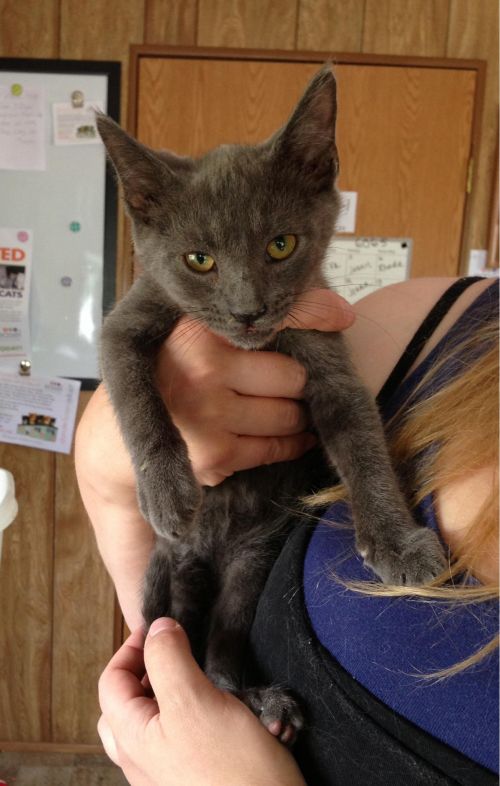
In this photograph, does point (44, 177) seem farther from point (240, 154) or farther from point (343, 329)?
point (343, 329)

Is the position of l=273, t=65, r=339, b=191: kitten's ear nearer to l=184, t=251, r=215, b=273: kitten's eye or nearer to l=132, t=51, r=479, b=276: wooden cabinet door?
l=184, t=251, r=215, b=273: kitten's eye

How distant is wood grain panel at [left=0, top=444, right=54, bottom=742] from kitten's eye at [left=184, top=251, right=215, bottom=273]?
160 cm

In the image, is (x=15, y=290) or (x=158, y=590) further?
(x=15, y=290)

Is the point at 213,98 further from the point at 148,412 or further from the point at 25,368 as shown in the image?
the point at 148,412

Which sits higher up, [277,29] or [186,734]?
[277,29]

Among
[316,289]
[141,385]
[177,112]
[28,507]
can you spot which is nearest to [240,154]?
[316,289]

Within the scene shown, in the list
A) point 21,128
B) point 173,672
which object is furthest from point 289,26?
point 173,672

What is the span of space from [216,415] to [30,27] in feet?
6.34

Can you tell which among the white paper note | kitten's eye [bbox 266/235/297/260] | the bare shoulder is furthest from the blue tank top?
the white paper note

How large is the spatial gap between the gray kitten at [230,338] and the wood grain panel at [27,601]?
1514mm

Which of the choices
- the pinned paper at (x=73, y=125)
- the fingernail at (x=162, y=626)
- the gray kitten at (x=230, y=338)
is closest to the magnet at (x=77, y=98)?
the pinned paper at (x=73, y=125)

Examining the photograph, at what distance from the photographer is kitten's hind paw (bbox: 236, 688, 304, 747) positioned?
63 centimetres

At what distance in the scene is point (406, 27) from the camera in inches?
79.6

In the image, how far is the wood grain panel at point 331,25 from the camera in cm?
201
